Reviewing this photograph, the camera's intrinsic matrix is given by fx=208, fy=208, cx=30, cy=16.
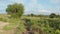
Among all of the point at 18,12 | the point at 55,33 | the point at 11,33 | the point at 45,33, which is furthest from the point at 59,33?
the point at 18,12

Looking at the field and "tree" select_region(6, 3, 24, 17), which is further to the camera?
"tree" select_region(6, 3, 24, 17)

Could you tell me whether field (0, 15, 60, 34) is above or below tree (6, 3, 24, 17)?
above

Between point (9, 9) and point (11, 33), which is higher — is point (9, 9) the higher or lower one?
the lower one

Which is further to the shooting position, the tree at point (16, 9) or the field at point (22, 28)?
the tree at point (16, 9)

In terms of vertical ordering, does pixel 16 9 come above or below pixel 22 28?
below

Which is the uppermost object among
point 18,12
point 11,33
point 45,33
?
point 11,33

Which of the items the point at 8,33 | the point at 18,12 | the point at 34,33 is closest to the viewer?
the point at 8,33

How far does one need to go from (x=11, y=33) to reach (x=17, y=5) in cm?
4696

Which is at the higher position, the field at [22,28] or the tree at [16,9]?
the field at [22,28]

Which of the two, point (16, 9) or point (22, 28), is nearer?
point (22, 28)

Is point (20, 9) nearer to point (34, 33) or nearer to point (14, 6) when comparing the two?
point (14, 6)

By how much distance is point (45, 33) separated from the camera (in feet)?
73.8

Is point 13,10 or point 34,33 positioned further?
point 13,10

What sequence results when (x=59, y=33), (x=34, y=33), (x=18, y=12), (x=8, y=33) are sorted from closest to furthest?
(x=8, y=33)
(x=34, y=33)
(x=59, y=33)
(x=18, y=12)
